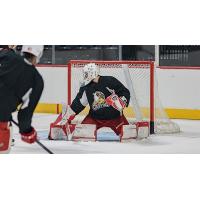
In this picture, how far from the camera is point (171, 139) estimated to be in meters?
4.20

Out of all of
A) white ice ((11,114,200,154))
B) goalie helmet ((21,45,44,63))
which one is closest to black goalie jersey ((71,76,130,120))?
white ice ((11,114,200,154))

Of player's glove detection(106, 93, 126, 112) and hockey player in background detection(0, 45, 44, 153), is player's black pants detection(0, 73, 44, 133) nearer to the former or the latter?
hockey player in background detection(0, 45, 44, 153)

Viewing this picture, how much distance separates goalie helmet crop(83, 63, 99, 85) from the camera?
4.22m

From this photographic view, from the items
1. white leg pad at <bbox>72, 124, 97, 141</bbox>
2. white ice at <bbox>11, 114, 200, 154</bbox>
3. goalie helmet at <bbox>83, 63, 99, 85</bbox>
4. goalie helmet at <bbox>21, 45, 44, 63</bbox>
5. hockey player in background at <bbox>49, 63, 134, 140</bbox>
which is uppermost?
goalie helmet at <bbox>21, 45, 44, 63</bbox>

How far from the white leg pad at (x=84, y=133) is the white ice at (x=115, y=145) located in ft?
0.28

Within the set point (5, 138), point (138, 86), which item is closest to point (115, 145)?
point (138, 86)

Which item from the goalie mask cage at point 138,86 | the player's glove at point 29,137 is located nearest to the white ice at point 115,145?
the player's glove at point 29,137

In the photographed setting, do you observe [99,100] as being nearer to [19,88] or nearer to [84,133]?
[84,133]

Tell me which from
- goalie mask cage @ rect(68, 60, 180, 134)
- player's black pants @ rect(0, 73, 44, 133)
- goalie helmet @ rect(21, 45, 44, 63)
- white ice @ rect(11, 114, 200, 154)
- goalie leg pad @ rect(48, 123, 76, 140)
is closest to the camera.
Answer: player's black pants @ rect(0, 73, 44, 133)

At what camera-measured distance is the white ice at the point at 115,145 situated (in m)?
3.70

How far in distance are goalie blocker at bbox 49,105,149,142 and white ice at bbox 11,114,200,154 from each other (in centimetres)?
6
